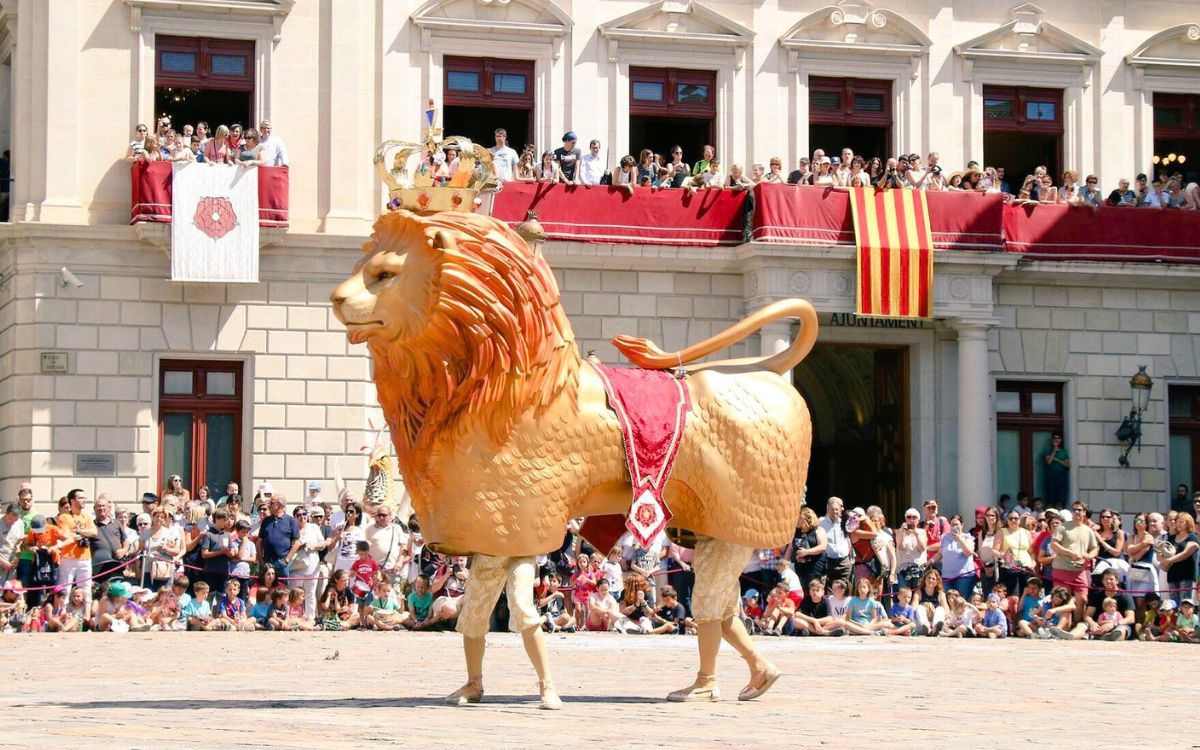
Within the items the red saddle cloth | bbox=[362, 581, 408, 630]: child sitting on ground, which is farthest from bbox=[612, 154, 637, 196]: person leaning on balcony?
the red saddle cloth

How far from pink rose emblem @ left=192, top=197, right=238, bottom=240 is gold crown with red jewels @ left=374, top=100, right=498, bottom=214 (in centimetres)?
1793

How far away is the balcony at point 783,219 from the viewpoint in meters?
32.5

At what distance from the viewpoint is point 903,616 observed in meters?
24.3

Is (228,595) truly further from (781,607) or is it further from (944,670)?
(944,670)

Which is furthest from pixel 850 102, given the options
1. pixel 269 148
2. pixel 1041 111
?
pixel 269 148

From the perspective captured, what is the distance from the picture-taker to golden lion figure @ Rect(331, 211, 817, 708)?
1245 cm

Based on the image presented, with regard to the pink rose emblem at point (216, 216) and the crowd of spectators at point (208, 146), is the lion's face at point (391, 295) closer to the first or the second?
the pink rose emblem at point (216, 216)

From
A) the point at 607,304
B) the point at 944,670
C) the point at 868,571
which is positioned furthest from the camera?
the point at 607,304

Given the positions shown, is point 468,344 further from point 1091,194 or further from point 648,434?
point 1091,194

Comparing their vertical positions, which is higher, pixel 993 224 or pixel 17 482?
pixel 993 224

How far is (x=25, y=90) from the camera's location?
105ft

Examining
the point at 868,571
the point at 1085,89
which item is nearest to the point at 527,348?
the point at 868,571

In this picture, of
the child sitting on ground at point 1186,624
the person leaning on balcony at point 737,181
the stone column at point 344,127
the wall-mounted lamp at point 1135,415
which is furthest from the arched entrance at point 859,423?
the child sitting on ground at point 1186,624

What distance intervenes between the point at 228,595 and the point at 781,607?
6445mm
